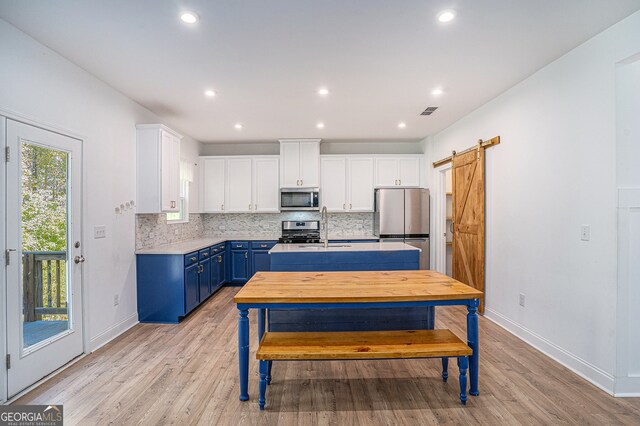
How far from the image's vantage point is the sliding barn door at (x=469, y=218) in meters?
3.86

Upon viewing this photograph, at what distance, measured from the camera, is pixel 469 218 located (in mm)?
4145

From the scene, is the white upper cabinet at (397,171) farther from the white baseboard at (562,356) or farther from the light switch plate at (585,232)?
the light switch plate at (585,232)

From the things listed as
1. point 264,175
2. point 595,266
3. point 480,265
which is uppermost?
point 264,175

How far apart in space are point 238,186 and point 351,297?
13.8 ft

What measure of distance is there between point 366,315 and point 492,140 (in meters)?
2.52

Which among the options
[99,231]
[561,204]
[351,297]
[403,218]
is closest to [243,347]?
[351,297]

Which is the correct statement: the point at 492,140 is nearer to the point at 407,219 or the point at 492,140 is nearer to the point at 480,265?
the point at 480,265

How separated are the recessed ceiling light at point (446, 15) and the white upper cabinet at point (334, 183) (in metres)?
3.59

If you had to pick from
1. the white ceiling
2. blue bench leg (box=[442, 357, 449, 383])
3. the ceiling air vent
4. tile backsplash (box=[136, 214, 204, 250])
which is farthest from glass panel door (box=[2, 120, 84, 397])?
the ceiling air vent

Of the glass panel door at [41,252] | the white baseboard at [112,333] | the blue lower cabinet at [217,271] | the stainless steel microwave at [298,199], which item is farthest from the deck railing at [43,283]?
the stainless steel microwave at [298,199]

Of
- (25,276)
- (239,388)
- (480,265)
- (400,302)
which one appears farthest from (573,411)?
(25,276)

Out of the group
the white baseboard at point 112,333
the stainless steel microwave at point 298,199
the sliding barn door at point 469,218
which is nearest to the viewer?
the white baseboard at point 112,333

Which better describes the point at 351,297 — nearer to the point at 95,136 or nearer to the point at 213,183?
the point at 95,136

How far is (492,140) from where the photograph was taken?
3.63 meters
